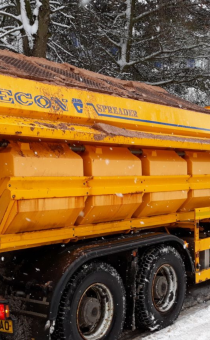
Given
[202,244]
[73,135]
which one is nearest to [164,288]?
[202,244]

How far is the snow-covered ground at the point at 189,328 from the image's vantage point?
4.28 meters

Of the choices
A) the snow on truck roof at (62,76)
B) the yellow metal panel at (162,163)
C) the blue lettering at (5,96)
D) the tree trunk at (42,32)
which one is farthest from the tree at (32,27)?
the blue lettering at (5,96)

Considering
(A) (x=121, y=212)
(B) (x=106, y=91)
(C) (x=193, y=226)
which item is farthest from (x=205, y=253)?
(B) (x=106, y=91)

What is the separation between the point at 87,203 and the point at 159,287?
5.01 ft

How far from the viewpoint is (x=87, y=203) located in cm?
390

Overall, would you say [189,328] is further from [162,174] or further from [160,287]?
[162,174]

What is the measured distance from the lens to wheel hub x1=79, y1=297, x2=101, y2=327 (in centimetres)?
378

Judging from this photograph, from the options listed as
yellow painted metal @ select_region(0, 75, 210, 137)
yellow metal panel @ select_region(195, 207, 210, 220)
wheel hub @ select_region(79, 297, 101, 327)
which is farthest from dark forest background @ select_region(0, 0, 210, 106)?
wheel hub @ select_region(79, 297, 101, 327)

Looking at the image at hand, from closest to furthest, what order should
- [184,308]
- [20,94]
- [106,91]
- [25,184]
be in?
[25,184] < [20,94] < [106,91] < [184,308]

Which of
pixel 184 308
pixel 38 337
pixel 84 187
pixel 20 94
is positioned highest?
pixel 20 94

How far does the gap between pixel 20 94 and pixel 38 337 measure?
80.3 inches

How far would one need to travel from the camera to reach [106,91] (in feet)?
15.1

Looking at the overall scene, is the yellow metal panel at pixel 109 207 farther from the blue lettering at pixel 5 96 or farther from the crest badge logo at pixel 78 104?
the blue lettering at pixel 5 96

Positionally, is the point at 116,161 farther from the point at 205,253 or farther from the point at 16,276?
the point at 205,253
